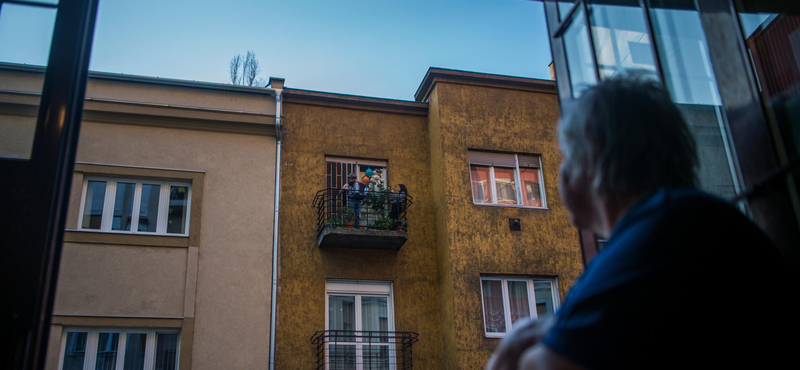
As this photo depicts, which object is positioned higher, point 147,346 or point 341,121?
point 341,121

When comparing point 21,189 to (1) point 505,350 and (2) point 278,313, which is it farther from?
(2) point 278,313

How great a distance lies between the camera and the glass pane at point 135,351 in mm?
11211

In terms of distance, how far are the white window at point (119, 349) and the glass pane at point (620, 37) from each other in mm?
10087

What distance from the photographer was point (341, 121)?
46.9ft

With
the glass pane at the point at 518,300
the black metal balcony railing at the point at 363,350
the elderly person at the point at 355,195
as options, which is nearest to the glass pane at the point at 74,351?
the black metal balcony railing at the point at 363,350

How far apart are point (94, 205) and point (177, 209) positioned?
140cm

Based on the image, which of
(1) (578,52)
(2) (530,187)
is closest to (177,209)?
(2) (530,187)

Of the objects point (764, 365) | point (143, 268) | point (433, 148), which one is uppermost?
point (433, 148)

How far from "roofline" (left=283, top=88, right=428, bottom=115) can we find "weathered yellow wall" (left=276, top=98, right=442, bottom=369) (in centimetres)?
13

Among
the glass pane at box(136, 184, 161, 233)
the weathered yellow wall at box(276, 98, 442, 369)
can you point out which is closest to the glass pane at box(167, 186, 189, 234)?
the glass pane at box(136, 184, 161, 233)

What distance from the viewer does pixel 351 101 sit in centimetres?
1446

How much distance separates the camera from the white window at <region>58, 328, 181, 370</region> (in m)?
11.0

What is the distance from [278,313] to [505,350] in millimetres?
11467

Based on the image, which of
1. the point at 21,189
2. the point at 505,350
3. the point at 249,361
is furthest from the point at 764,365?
the point at 249,361
